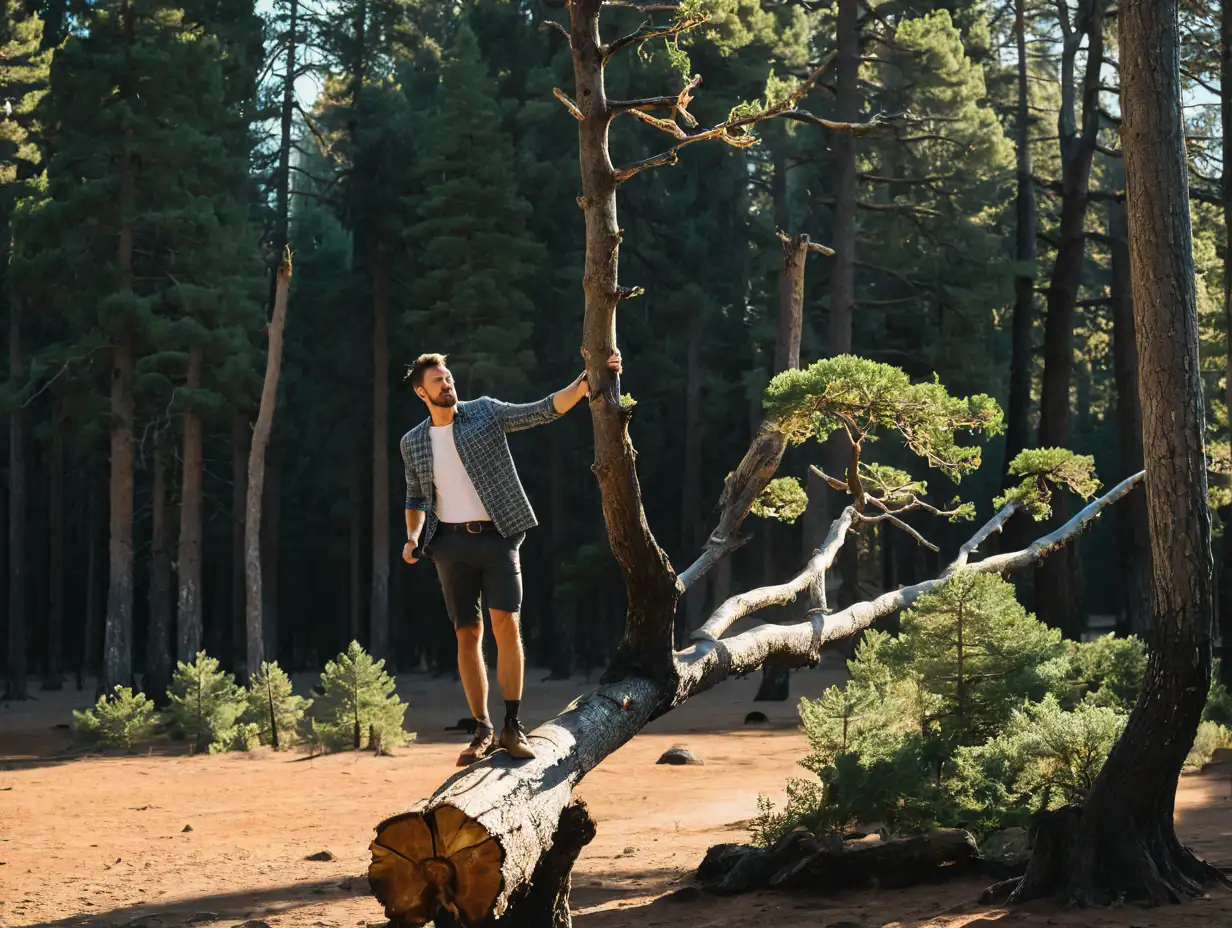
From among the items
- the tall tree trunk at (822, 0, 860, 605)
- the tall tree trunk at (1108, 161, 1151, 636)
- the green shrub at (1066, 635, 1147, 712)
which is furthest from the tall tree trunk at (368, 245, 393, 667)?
the green shrub at (1066, 635, 1147, 712)

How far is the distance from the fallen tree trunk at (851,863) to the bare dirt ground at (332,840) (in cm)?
15

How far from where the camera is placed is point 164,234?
2514 cm

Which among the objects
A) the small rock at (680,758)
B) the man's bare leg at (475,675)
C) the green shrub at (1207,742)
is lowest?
the small rock at (680,758)

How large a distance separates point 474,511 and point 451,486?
0.17 m

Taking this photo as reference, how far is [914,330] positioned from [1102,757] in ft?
74.7

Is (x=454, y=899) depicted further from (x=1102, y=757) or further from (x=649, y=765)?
(x=649, y=765)

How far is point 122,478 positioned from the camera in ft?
78.1

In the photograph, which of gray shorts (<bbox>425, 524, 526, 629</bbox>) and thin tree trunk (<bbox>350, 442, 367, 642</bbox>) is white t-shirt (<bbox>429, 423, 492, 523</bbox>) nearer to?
gray shorts (<bbox>425, 524, 526, 629</bbox>)

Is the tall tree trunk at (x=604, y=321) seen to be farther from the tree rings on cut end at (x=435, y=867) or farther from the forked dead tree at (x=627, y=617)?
the tree rings on cut end at (x=435, y=867)

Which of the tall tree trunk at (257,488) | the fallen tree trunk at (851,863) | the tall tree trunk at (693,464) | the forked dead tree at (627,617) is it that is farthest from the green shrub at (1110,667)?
the tall tree trunk at (693,464)

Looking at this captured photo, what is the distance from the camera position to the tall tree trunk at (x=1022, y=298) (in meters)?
26.5

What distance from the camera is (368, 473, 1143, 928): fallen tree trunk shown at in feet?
17.3

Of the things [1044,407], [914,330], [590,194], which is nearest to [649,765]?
[590,194]

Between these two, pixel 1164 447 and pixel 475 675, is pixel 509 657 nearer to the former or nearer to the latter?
pixel 475 675
